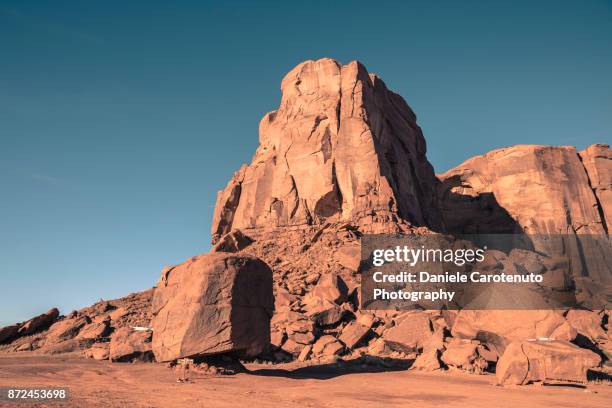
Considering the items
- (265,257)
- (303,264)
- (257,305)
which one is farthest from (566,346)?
(265,257)

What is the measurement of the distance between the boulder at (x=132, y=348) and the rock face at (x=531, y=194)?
51799 mm

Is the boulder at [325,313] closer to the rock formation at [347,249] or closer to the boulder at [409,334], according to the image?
the rock formation at [347,249]

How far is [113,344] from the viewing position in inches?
828

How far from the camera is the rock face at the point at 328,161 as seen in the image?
42.4m

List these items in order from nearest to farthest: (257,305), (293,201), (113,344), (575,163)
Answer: (257,305) → (113,344) → (293,201) → (575,163)

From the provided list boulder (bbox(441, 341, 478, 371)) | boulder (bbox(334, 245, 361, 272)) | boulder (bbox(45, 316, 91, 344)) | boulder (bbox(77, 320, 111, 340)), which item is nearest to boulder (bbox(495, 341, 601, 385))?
boulder (bbox(441, 341, 478, 371))

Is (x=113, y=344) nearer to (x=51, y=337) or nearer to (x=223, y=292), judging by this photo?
(x=223, y=292)

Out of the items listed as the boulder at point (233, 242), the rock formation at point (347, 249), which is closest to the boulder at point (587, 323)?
the rock formation at point (347, 249)

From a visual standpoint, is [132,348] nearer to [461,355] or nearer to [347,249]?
[461,355]

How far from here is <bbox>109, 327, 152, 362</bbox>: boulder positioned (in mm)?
20117

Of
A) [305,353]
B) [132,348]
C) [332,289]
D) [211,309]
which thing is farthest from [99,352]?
[332,289]

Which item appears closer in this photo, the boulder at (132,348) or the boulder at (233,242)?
the boulder at (132,348)

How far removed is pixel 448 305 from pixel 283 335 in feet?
34.7

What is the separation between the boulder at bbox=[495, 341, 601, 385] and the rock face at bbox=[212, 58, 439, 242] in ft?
73.8
